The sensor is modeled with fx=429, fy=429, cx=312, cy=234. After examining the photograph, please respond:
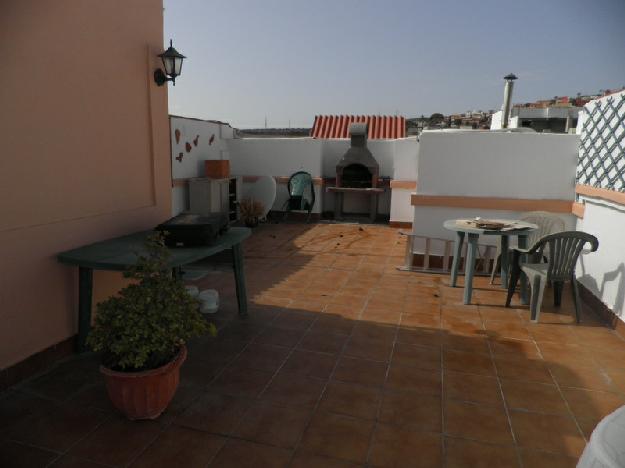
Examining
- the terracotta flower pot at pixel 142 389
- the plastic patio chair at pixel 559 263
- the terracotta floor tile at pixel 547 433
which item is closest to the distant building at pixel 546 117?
the plastic patio chair at pixel 559 263

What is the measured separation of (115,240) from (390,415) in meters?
2.50

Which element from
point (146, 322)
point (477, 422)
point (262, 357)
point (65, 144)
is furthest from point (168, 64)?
point (477, 422)

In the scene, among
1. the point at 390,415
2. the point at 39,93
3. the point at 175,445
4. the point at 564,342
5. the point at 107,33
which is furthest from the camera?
the point at 564,342

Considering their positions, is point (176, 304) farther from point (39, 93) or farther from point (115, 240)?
point (39, 93)

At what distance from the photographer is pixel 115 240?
11.5 feet

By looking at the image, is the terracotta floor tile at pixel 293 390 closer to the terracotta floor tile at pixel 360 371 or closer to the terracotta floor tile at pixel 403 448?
the terracotta floor tile at pixel 360 371

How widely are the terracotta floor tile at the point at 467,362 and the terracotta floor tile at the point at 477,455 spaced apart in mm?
843

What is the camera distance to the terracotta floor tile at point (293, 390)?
2758 millimetres

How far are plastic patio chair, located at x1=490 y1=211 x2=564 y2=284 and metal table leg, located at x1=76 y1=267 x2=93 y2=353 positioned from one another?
4.49m

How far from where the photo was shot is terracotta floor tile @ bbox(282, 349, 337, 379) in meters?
3.13

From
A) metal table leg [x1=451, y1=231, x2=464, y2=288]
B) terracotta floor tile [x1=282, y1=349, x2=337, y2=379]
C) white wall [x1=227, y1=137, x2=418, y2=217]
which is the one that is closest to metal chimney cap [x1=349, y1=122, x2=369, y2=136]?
white wall [x1=227, y1=137, x2=418, y2=217]

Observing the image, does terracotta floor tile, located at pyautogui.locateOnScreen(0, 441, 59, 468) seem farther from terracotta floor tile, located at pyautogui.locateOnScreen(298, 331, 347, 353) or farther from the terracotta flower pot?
terracotta floor tile, located at pyautogui.locateOnScreen(298, 331, 347, 353)

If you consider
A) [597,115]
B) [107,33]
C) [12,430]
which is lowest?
[12,430]

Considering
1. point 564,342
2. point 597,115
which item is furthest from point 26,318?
point 597,115
